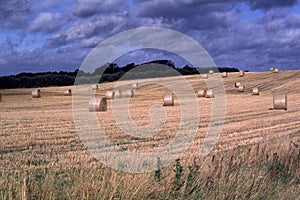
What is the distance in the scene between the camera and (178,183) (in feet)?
18.5

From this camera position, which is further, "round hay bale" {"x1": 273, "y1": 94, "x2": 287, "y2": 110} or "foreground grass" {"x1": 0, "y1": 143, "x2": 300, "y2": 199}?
"round hay bale" {"x1": 273, "y1": 94, "x2": 287, "y2": 110}

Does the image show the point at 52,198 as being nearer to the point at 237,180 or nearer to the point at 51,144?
the point at 237,180

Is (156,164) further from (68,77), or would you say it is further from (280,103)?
(68,77)

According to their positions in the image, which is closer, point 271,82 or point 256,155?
point 256,155

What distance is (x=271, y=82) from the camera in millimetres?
49344

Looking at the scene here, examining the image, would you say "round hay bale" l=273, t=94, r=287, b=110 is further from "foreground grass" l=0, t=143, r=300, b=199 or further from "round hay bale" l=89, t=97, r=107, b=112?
"foreground grass" l=0, t=143, r=300, b=199

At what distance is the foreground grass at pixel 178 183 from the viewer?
500 cm

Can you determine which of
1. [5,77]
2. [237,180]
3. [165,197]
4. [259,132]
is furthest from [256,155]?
[5,77]

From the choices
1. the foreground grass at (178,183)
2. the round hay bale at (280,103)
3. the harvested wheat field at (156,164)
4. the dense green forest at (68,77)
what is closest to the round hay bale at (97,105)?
the harvested wheat field at (156,164)

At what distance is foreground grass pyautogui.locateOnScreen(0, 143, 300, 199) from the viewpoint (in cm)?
500

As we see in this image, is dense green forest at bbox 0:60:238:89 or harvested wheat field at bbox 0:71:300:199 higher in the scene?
dense green forest at bbox 0:60:238:89

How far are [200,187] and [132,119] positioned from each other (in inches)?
527

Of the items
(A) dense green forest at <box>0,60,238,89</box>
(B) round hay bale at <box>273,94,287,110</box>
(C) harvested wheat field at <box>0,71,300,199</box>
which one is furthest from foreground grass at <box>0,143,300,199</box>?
(A) dense green forest at <box>0,60,238,89</box>

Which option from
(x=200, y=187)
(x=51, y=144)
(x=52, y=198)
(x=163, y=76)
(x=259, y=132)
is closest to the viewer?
(x=52, y=198)
